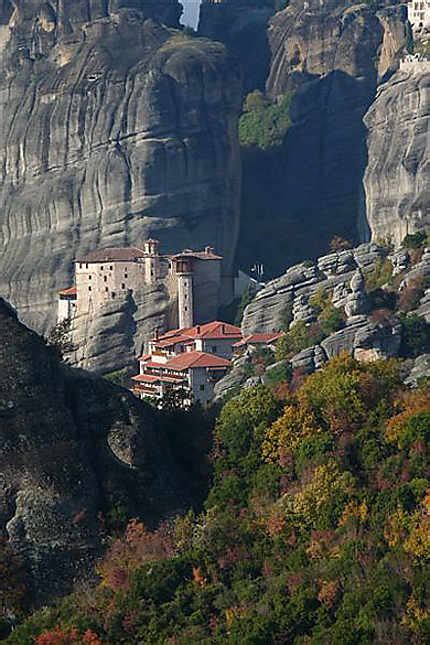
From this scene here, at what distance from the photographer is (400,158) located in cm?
7962

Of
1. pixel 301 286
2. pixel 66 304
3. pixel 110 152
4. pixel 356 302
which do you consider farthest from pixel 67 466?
pixel 110 152

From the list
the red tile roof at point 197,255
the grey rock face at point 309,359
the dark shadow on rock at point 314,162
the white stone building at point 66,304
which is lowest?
the grey rock face at point 309,359

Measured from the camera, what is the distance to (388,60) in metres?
88.6

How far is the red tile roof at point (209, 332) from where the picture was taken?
7231cm

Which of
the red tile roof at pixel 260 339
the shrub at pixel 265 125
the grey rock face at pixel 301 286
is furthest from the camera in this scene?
the shrub at pixel 265 125

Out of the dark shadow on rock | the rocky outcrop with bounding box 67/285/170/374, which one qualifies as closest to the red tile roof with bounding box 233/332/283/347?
the rocky outcrop with bounding box 67/285/170/374

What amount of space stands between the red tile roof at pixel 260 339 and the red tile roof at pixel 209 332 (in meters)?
0.28

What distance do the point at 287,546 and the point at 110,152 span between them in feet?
120

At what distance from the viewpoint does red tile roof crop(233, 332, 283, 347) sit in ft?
233

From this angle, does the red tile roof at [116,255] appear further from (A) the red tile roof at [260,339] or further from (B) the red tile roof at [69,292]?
(A) the red tile roof at [260,339]

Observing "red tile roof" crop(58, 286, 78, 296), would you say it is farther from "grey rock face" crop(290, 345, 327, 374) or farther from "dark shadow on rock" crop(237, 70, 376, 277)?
"grey rock face" crop(290, 345, 327, 374)

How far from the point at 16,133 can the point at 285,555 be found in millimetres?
39996

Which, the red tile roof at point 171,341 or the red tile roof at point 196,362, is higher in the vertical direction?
the red tile roof at point 171,341

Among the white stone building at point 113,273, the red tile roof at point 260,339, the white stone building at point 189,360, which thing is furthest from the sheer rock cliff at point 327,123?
the red tile roof at point 260,339
